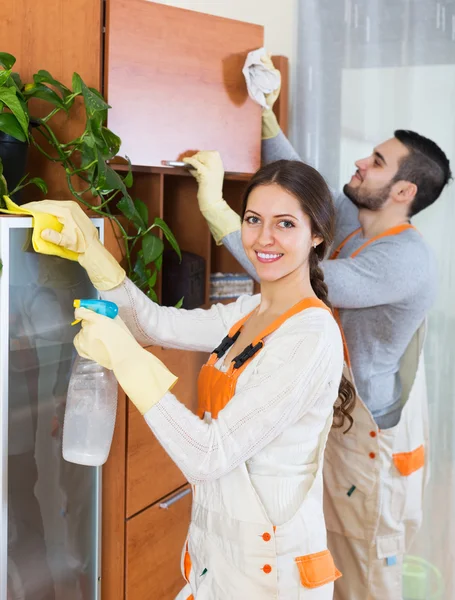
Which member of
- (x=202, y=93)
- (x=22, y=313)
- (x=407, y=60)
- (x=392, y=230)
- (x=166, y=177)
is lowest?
(x=22, y=313)

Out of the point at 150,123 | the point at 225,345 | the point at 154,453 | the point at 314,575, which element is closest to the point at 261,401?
the point at 225,345

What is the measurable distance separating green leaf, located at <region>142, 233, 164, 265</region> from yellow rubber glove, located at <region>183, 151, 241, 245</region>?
0.77ft

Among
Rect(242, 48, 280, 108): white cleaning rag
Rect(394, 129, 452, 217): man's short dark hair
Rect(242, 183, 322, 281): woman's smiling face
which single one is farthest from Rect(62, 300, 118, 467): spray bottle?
Rect(394, 129, 452, 217): man's short dark hair

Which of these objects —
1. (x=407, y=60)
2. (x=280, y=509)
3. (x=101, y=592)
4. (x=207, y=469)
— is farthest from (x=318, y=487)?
(x=407, y=60)

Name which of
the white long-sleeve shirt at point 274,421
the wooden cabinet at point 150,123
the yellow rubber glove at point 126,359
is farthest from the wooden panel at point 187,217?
the yellow rubber glove at point 126,359

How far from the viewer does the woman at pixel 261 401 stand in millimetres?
1312

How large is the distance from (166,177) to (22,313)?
36.4 inches

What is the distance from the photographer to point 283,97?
2.62 metres

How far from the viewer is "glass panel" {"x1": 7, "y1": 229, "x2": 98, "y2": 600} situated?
1.54 metres

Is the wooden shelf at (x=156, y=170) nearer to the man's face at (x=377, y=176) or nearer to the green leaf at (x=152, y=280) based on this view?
the green leaf at (x=152, y=280)

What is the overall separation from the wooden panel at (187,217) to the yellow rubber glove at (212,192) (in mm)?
188

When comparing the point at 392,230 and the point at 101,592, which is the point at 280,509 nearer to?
the point at 101,592

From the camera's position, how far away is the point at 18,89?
5.17 feet

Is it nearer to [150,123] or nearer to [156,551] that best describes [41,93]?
[150,123]
